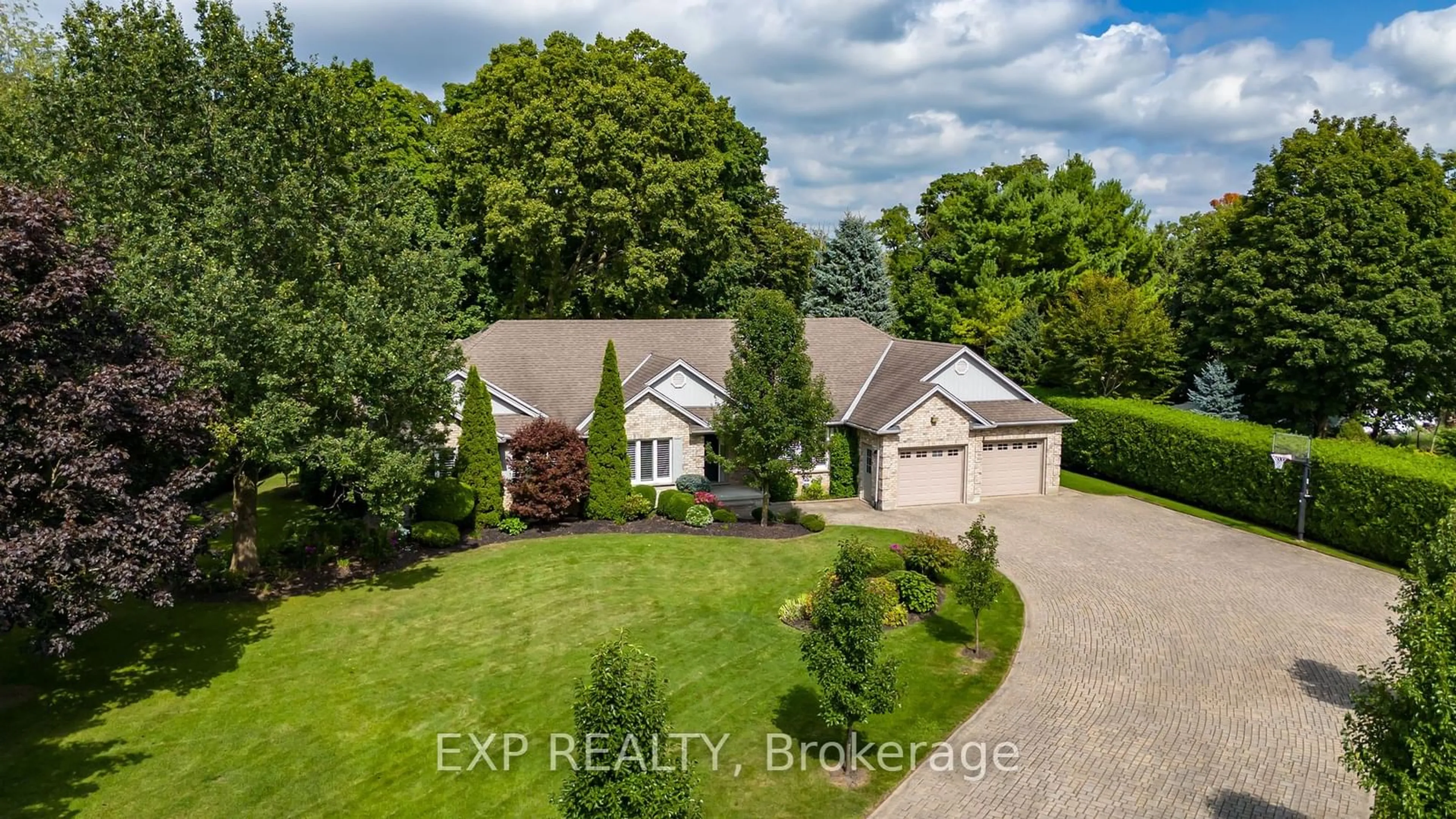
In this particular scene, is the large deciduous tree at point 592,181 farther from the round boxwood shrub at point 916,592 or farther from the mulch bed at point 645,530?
the round boxwood shrub at point 916,592

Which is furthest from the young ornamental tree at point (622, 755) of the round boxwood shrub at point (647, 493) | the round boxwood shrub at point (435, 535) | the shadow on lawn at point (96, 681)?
the round boxwood shrub at point (647, 493)

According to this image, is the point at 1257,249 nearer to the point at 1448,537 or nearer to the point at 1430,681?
the point at 1448,537

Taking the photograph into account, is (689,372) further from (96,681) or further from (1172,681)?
(96,681)

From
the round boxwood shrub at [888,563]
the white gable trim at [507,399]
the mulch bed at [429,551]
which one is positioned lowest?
the mulch bed at [429,551]

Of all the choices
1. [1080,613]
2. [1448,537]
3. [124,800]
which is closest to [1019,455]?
[1080,613]

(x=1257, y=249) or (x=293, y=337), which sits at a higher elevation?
(x=1257, y=249)

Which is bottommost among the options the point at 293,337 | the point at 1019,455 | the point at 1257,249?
the point at 1019,455
